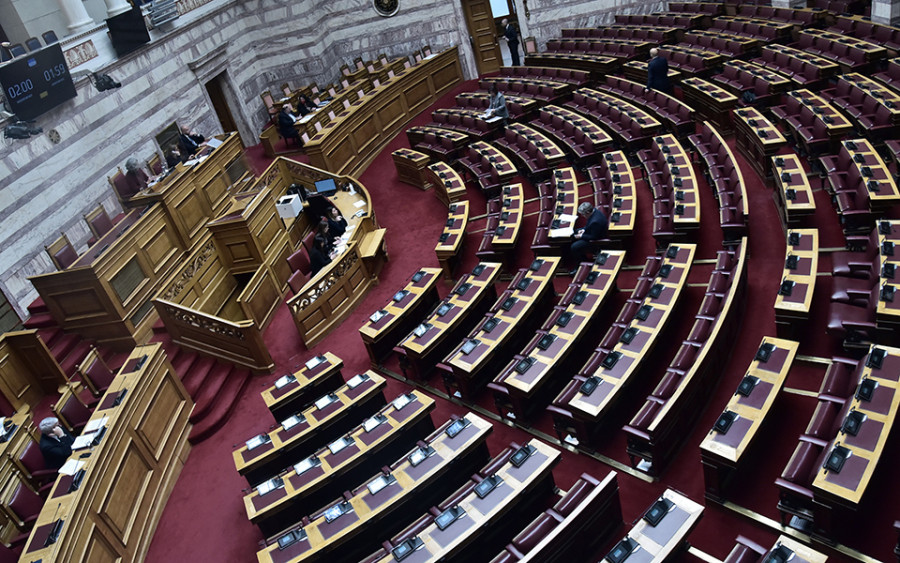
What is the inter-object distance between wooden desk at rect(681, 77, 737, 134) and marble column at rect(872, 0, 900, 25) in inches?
115

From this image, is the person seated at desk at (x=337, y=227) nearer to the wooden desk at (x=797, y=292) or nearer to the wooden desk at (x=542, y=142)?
the wooden desk at (x=542, y=142)

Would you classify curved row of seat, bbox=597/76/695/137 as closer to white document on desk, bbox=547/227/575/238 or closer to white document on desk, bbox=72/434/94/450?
white document on desk, bbox=547/227/575/238

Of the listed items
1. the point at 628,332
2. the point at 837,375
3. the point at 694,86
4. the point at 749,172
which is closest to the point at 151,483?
the point at 628,332

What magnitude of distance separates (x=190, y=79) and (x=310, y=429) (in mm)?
9865

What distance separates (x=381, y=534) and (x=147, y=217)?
6044 mm

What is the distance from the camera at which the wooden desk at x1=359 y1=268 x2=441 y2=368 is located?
25.1 feet

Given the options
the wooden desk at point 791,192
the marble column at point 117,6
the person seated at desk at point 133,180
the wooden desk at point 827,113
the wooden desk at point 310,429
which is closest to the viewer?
the wooden desk at point 310,429

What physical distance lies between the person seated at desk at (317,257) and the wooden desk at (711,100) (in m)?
6.93

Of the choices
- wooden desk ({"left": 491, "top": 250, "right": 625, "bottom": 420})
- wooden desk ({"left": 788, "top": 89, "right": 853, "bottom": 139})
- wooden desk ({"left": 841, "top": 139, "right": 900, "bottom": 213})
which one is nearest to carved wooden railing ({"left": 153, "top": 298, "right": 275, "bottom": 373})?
wooden desk ({"left": 491, "top": 250, "right": 625, "bottom": 420})

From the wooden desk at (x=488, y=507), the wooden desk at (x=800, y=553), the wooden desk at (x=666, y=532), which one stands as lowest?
the wooden desk at (x=488, y=507)

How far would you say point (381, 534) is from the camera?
5.41 meters

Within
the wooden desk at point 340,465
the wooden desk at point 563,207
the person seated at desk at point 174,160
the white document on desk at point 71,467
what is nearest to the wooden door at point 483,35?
the wooden desk at point 563,207

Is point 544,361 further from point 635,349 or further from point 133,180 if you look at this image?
point 133,180

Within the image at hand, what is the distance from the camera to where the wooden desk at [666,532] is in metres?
4.07
